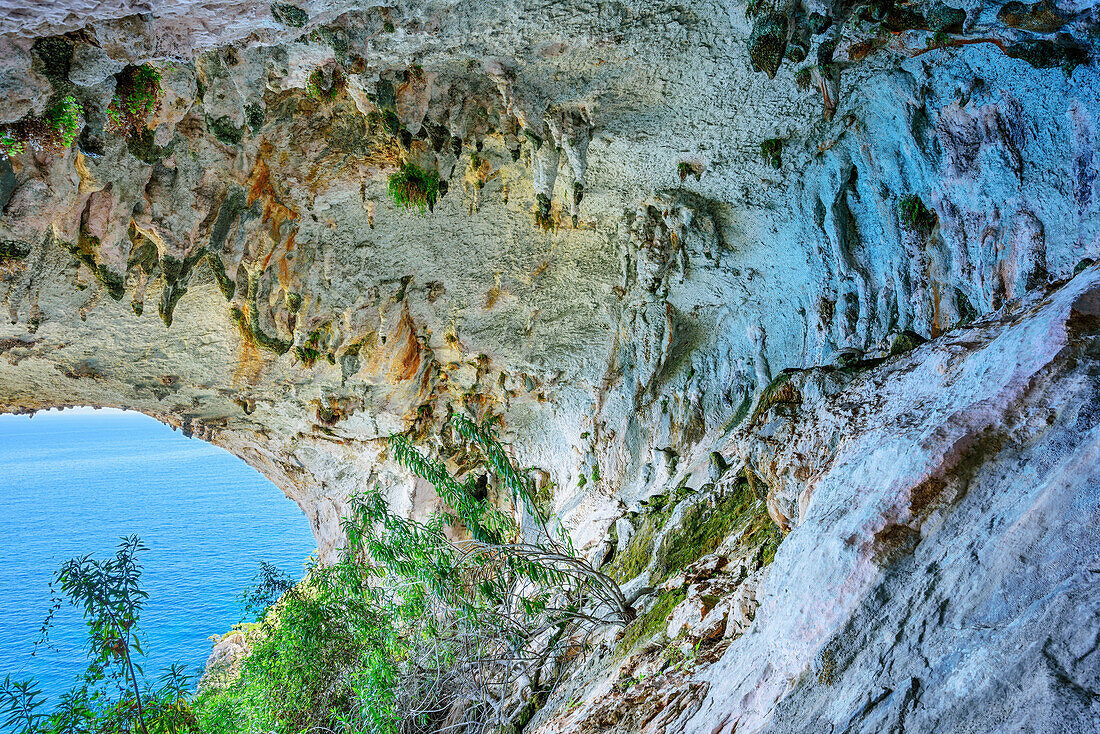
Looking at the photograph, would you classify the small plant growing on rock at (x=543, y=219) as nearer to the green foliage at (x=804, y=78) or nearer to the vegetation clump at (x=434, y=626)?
the vegetation clump at (x=434, y=626)

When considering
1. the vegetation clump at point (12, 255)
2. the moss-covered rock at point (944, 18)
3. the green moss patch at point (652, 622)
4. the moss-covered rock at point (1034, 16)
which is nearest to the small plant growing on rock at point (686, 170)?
the moss-covered rock at point (944, 18)

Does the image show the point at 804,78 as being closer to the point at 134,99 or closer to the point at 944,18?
the point at 944,18

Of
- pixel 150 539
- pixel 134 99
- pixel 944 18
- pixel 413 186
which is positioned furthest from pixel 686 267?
pixel 150 539

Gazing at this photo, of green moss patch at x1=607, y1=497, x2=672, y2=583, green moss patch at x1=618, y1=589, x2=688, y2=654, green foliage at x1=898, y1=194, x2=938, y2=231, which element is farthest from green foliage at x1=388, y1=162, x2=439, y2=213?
green moss patch at x1=618, y1=589, x2=688, y2=654

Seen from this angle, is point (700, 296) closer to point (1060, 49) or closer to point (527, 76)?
point (527, 76)

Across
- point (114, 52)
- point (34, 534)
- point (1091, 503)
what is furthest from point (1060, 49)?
point (34, 534)
